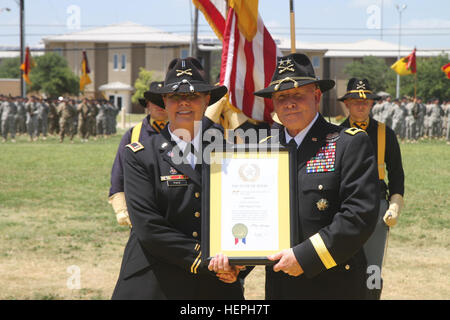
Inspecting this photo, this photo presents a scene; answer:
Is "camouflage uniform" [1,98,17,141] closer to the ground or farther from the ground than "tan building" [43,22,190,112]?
closer to the ground

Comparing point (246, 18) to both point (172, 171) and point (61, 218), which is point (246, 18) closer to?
point (172, 171)

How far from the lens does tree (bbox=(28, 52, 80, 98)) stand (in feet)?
210

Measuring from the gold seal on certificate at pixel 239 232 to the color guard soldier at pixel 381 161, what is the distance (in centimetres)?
200

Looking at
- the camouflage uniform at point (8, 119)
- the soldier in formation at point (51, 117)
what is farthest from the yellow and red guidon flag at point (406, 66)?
the camouflage uniform at point (8, 119)

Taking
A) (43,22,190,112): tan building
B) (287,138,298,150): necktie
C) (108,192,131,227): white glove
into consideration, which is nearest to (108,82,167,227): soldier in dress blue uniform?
(108,192,131,227): white glove

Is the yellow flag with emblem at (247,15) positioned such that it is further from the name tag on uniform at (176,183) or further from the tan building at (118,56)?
the tan building at (118,56)

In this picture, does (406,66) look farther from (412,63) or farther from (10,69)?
(10,69)

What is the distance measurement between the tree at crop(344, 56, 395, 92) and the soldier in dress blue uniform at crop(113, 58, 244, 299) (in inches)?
2776

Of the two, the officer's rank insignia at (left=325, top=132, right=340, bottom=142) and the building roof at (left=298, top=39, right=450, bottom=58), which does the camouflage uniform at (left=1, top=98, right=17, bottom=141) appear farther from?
the building roof at (left=298, top=39, right=450, bottom=58)

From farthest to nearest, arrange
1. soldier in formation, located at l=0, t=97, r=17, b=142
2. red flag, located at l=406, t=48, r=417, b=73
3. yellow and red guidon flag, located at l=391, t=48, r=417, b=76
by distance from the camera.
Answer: yellow and red guidon flag, located at l=391, t=48, r=417, b=76 → red flag, located at l=406, t=48, r=417, b=73 → soldier in formation, located at l=0, t=97, r=17, b=142

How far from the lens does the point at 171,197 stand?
119 inches
